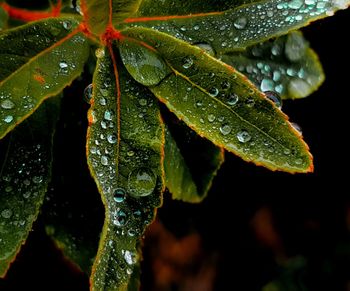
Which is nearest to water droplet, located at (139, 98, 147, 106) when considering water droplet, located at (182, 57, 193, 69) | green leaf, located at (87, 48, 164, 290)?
green leaf, located at (87, 48, 164, 290)

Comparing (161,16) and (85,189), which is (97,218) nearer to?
(85,189)

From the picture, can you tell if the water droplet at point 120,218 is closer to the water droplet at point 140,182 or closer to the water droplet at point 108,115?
the water droplet at point 140,182

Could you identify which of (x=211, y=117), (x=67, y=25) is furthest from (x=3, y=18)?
(x=211, y=117)

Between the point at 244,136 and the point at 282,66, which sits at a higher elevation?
the point at 244,136

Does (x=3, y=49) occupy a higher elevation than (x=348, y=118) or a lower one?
higher

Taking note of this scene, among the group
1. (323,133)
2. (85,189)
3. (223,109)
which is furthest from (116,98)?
(323,133)

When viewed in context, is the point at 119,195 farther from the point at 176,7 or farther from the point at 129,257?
the point at 176,7

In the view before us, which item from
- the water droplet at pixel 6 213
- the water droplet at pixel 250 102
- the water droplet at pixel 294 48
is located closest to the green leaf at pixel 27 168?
the water droplet at pixel 6 213
